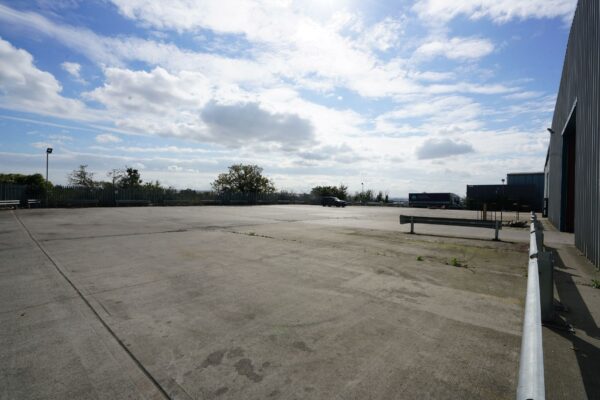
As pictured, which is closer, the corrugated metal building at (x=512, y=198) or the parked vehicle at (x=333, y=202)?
the corrugated metal building at (x=512, y=198)

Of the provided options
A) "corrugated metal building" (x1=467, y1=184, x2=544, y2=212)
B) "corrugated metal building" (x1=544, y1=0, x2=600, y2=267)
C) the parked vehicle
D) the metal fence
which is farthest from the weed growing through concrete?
"corrugated metal building" (x1=467, y1=184, x2=544, y2=212)

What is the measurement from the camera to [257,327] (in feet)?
12.2

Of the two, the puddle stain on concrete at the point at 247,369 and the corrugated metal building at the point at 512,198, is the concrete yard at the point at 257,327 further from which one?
the corrugated metal building at the point at 512,198

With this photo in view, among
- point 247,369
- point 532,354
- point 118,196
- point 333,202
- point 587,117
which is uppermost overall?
point 587,117

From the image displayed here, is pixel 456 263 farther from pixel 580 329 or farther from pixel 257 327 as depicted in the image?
pixel 257 327

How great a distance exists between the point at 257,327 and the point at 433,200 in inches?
2342

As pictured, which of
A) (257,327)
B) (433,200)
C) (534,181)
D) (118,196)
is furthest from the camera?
(433,200)

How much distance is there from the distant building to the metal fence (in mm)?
27626

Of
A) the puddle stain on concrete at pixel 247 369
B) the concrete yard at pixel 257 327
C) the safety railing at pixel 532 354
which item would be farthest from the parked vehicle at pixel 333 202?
the safety railing at pixel 532 354

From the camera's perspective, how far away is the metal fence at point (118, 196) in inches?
1116

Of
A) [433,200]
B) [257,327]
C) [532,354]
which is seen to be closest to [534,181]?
[433,200]

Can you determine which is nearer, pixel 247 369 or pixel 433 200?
pixel 247 369

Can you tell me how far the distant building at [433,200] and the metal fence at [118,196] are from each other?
27626 mm

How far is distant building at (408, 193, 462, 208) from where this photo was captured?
2172 inches
